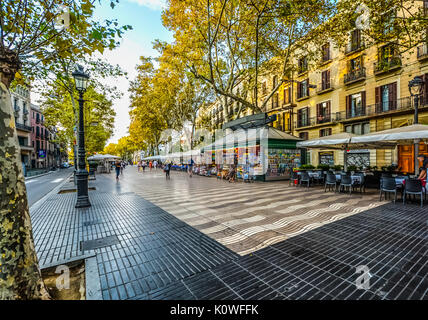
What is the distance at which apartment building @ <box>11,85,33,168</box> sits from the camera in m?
34.8

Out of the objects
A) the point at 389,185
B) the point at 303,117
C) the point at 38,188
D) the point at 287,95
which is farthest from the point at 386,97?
the point at 38,188

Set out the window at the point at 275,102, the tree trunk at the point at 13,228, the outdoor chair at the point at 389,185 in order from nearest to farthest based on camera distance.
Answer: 1. the tree trunk at the point at 13,228
2. the outdoor chair at the point at 389,185
3. the window at the point at 275,102

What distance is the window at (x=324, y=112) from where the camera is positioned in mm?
22408

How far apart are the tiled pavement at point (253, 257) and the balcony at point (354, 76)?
62.4 feet

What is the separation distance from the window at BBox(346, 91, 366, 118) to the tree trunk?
80.0 feet

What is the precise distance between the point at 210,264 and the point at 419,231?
4592 mm

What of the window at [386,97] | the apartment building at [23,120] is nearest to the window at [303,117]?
the window at [386,97]

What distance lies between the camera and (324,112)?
23.1 meters

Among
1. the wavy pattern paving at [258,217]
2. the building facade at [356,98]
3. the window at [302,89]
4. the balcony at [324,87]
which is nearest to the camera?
the wavy pattern paving at [258,217]

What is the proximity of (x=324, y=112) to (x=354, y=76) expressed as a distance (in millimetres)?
4602

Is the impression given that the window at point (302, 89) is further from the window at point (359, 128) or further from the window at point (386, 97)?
the window at point (386, 97)

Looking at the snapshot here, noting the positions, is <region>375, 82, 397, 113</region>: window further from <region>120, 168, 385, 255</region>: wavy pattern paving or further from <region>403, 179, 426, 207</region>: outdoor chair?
<region>120, 168, 385, 255</region>: wavy pattern paving

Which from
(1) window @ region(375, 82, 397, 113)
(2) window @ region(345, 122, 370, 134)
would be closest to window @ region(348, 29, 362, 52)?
(1) window @ region(375, 82, 397, 113)
